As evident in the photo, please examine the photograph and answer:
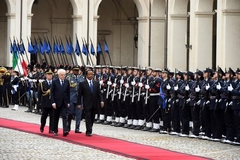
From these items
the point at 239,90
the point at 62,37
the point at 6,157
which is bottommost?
the point at 6,157

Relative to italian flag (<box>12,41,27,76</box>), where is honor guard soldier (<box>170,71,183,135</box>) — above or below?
below

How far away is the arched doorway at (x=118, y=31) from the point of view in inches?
1941

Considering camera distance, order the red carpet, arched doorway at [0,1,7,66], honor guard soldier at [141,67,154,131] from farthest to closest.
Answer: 1. arched doorway at [0,1,7,66]
2. honor guard soldier at [141,67,154,131]
3. the red carpet

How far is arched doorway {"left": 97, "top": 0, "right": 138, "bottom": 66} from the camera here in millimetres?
49312

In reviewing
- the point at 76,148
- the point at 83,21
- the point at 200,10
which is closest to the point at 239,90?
the point at 76,148

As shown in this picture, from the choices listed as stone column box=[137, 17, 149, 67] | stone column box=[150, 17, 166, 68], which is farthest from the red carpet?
stone column box=[137, 17, 149, 67]

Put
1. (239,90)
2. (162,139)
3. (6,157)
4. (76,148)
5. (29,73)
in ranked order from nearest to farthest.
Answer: (6,157) < (76,148) < (239,90) < (162,139) < (29,73)

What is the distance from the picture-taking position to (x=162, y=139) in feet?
71.4

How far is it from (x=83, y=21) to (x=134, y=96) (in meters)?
18.3

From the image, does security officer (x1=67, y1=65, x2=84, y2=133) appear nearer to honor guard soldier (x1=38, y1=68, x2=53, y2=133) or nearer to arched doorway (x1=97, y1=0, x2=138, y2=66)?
honor guard soldier (x1=38, y1=68, x2=53, y2=133)

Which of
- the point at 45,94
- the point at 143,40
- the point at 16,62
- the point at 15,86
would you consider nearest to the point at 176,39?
the point at 143,40

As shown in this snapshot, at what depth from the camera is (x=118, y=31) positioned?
4962 centimetres

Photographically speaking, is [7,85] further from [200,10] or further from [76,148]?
[76,148]

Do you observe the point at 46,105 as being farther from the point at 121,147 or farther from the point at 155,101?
the point at 121,147
